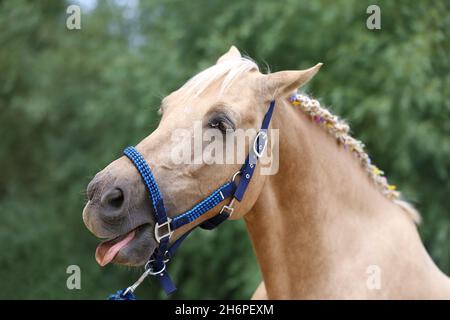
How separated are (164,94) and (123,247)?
4.15m

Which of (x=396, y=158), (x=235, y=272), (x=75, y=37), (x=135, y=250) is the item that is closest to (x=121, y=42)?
(x=75, y=37)

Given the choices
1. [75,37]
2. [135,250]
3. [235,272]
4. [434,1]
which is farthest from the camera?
[75,37]

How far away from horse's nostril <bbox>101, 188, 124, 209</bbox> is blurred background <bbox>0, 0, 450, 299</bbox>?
368 cm

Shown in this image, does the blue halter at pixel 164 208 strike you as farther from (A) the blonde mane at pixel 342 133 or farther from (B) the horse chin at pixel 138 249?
(A) the blonde mane at pixel 342 133

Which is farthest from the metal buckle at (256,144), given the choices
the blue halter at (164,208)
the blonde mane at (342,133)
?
the blonde mane at (342,133)

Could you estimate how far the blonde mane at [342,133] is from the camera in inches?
107

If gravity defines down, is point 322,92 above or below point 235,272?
above

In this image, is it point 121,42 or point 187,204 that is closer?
point 187,204

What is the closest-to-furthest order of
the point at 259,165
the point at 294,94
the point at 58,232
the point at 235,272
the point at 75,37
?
the point at 259,165, the point at 294,94, the point at 235,272, the point at 58,232, the point at 75,37

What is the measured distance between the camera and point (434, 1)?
559 centimetres

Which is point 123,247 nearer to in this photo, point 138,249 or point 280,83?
point 138,249
